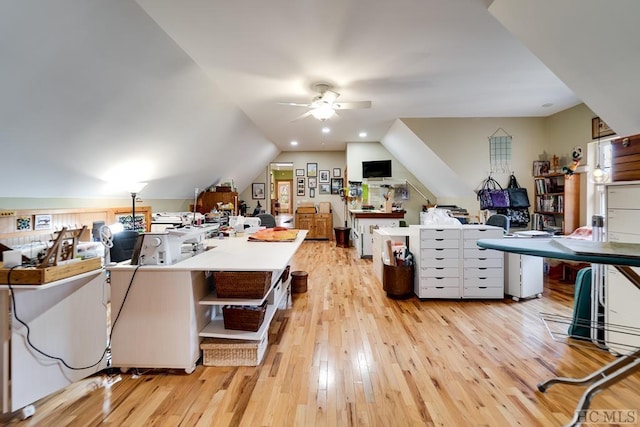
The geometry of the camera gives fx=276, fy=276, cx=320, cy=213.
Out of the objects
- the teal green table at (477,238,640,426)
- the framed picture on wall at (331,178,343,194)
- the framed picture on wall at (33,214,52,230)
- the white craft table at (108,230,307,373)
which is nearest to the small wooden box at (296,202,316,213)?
the framed picture on wall at (331,178,343,194)

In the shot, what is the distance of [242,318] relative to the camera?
6.72 ft

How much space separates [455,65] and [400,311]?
8.84 ft

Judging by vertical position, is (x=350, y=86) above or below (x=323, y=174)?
above

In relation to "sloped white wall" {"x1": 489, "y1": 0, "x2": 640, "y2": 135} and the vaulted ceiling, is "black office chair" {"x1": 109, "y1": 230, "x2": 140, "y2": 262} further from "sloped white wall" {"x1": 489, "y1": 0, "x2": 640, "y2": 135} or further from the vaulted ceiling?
"sloped white wall" {"x1": 489, "y1": 0, "x2": 640, "y2": 135}

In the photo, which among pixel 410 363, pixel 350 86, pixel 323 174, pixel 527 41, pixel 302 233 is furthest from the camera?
pixel 323 174

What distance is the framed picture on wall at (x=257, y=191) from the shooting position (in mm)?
8383

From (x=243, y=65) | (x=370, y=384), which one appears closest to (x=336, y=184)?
(x=243, y=65)

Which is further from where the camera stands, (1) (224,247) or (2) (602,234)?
(1) (224,247)

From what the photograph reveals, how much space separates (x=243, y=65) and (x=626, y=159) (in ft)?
11.3

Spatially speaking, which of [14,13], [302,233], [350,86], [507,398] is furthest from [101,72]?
[507,398]

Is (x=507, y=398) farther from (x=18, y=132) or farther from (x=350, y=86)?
(x=18, y=132)

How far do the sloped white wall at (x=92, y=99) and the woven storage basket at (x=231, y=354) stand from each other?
2.24 meters

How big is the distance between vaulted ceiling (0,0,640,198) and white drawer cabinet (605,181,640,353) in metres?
0.77

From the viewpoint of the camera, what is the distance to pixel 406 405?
1605 millimetres
